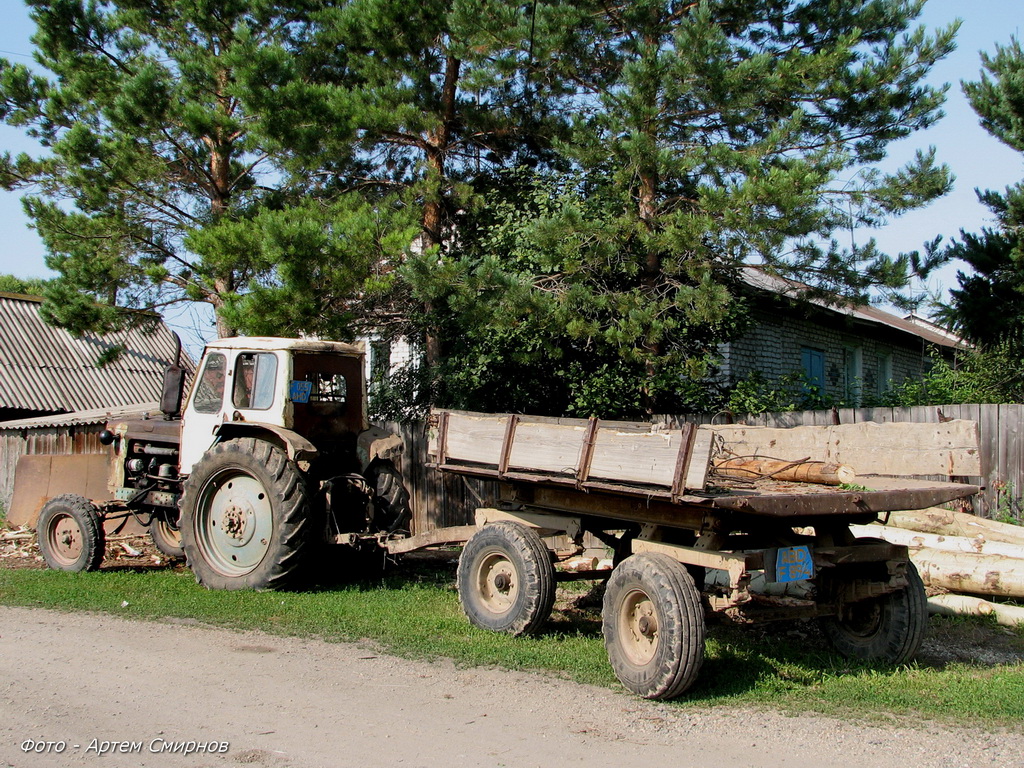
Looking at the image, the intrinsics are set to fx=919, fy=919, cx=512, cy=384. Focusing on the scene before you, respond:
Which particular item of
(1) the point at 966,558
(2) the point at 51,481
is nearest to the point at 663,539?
(1) the point at 966,558

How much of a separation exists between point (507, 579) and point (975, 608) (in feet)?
14.2

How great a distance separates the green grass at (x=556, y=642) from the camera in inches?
225

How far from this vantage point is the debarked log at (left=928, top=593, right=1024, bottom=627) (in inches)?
317

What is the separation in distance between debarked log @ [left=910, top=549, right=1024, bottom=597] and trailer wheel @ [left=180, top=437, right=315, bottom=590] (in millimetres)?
6070

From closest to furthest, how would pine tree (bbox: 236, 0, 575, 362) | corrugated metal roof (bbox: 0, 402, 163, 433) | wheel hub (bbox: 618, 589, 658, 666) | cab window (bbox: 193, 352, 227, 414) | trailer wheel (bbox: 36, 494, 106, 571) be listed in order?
wheel hub (bbox: 618, 589, 658, 666)
cab window (bbox: 193, 352, 227, 414)
trailer wheel (bbox: 36, 494, 106, 571)
pine tree (bbox: 236, 0, 575, 362)
corrugated metal roof (bbox: 0, 402, 163, 433)

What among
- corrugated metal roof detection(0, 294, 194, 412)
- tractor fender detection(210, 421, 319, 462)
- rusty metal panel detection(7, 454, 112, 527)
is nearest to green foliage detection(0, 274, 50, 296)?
corrugated metal roof detection(0, 294, 194, 412)

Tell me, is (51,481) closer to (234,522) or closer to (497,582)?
(234,522)

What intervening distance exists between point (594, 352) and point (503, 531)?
6.50 metres

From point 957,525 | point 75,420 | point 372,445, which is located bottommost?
point 957,525

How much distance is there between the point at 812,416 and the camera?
39.4 ft

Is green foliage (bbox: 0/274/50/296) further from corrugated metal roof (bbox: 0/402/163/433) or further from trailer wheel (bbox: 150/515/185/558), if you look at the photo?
trailer wheel (bbox: 150/515/185/558)

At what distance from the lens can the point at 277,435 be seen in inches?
365

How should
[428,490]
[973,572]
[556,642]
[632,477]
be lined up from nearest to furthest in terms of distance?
[632,477] → [556,642] → [973,572] → [428,490]

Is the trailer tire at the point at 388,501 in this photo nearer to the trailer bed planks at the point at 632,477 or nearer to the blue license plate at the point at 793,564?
the trailer bed planks at the point at 632,477
